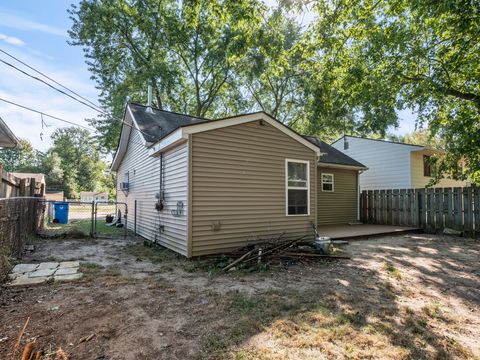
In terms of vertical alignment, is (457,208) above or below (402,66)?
below

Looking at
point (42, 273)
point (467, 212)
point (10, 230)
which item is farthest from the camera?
point (467, 212)

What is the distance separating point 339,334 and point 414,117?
Result: 10293 millimetres

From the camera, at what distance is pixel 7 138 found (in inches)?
207

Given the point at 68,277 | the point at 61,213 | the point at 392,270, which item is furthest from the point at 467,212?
the point at 61,213

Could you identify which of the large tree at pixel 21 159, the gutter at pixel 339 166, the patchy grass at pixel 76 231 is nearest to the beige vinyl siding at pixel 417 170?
the gutter at pixel 339 166

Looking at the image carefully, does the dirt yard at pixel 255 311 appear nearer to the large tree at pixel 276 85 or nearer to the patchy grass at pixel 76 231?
the patchy grass at pixel 76 231

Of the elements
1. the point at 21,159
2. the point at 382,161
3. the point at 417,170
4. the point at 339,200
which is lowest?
the point at 339,200

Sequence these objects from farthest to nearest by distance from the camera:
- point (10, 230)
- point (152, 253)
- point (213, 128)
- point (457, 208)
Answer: point (457, 208) < point (152, 253) < point (213, 128) < point (10, 230)

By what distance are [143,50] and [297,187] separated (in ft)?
54.6

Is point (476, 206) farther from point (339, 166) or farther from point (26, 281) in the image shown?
point (26, 281)

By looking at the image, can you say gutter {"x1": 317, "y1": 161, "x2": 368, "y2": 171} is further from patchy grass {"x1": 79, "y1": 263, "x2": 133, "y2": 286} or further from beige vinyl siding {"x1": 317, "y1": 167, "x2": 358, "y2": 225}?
patchy grass {"x1": 79, "y1": 263, "x2": 133, "y2": 286}

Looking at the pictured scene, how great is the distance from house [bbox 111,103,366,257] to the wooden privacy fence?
5.73m

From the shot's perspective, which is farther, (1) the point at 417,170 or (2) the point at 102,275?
(1) the point at 417,170


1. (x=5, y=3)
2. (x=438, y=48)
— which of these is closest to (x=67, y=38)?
(x=5, y=3)
